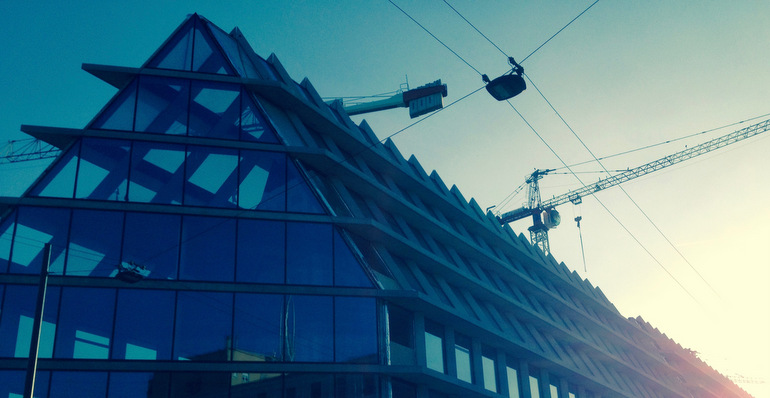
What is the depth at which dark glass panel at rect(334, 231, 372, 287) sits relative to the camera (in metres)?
32.8

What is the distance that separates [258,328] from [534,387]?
22693 mm

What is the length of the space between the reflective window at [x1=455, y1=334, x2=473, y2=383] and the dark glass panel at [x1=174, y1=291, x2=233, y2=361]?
43.7 ft

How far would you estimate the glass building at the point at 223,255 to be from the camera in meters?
Answer: 28.9

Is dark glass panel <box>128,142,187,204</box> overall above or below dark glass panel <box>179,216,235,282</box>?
above

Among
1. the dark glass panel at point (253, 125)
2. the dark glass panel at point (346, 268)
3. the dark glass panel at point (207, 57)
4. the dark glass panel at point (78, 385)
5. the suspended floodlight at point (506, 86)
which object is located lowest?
the dark glass panel at point (78, 385)

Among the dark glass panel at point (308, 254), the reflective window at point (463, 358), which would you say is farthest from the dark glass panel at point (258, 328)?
the reflective window at point (463, 358)

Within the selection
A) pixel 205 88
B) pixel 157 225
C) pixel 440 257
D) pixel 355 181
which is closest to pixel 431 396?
pixel 440 257

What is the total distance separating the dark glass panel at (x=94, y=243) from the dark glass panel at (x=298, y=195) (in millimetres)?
6631

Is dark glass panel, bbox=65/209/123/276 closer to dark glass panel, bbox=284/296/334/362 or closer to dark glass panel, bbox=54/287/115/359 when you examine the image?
dark glass panel, bbox=54/287/115/359

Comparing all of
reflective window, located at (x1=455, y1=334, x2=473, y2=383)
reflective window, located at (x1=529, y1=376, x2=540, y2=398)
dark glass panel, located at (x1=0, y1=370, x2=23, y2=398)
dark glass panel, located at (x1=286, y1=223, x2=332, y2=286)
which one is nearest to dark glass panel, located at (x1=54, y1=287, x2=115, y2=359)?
dark glass panel, located at (x1=0, y1=370, x2=23, y2=398)

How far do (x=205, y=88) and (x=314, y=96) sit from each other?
21.3 ft

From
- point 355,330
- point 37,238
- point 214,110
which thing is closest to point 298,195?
point 214,110

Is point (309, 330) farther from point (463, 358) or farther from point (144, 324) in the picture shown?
point (463, 358)

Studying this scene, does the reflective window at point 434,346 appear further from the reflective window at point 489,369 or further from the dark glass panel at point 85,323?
the dark glass panel at point 85,323
